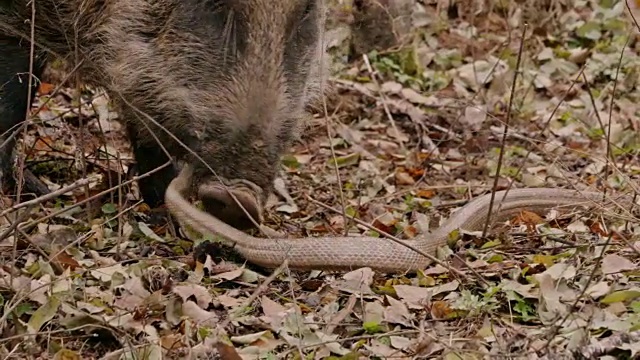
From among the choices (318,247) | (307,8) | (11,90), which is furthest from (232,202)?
(11,90)

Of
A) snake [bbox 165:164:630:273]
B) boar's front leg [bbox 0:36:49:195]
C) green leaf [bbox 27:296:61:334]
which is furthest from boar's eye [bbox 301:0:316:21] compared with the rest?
green leaf [bbox 27:296:61:334]

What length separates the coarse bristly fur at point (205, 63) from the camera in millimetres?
4887

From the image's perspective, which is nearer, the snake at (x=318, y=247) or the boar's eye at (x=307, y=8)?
the snake at (x=318, y=247)

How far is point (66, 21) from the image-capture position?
5.59 metres

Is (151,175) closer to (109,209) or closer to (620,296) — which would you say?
(109,209)

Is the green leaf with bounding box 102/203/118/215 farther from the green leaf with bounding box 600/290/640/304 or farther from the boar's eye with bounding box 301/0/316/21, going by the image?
the green leaf with bounding box 600/290/640/304

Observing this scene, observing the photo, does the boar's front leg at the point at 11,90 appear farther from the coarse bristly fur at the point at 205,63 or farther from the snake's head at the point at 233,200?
the snake's head at the point at 233,200

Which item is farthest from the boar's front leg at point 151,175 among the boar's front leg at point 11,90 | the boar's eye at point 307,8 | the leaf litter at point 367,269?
the boar's eye at point 307,8

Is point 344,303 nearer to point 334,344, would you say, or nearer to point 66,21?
point 334,344

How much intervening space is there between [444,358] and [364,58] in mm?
5261

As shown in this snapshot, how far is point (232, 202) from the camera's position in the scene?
4672 mm

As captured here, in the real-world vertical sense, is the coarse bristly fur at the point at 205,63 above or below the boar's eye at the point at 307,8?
below

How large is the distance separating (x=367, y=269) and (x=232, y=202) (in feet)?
1.94

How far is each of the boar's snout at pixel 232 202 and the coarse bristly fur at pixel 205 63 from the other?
0.08 meters
